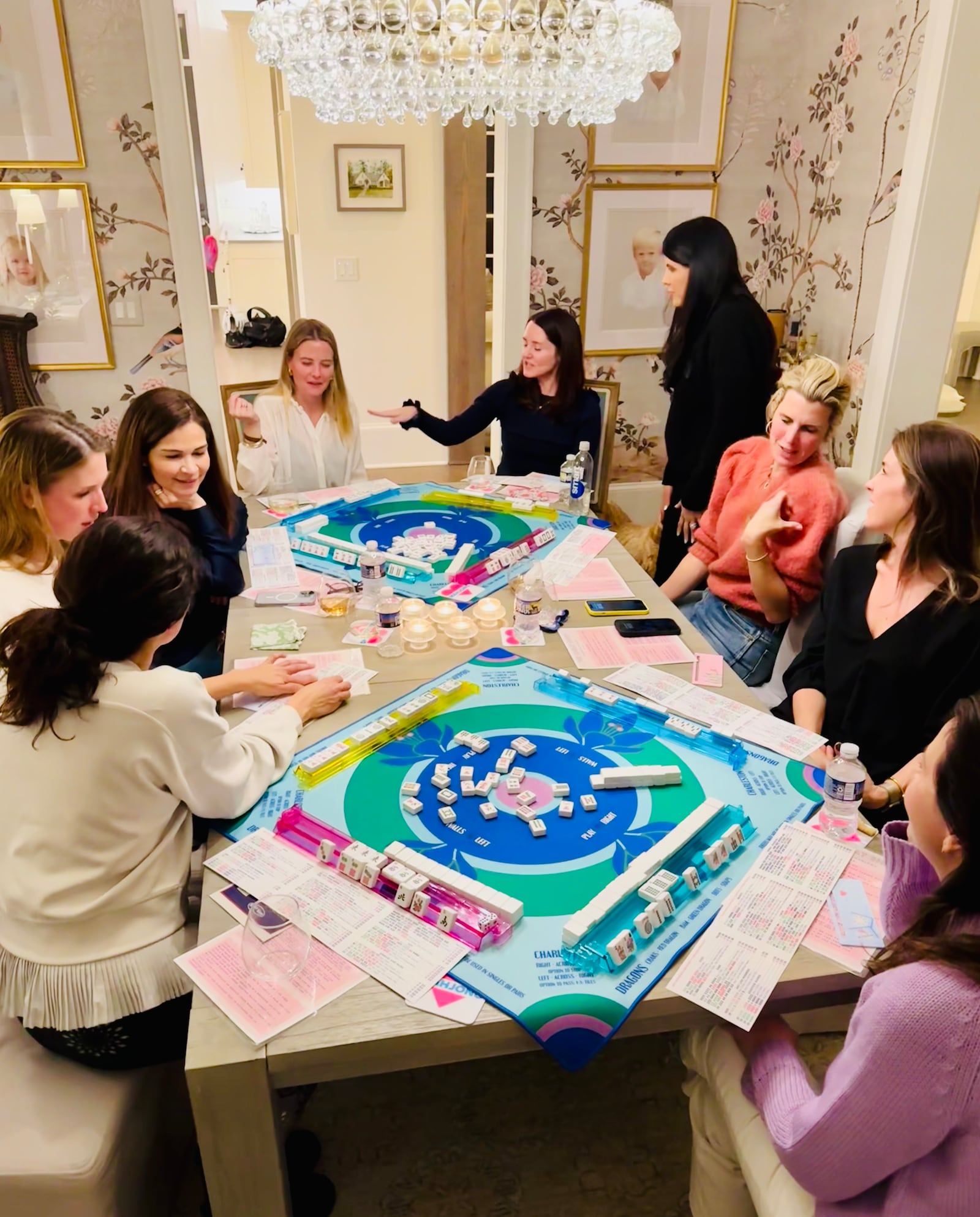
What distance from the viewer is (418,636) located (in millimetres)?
1986

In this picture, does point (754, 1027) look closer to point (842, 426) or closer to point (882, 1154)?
point (882, 1154)

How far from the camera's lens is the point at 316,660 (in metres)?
1.94

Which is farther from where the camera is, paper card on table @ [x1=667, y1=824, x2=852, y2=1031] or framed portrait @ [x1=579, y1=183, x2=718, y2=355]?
framed portrait @ [x1=579, y1=183, x2=718, y2=355]

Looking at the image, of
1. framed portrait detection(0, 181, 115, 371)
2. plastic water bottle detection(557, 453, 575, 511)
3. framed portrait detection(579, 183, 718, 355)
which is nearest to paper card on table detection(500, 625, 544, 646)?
plastic water bottle detection(557, 453, 575, 511)

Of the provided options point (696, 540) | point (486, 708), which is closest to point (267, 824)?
point (486, 708)

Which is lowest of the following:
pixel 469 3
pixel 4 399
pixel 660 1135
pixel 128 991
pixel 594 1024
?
pixel 660 1135

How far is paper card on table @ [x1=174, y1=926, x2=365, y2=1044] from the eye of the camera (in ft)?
3.65

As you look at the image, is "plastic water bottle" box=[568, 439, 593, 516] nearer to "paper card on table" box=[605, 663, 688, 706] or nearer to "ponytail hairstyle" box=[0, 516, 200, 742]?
"paper card on table" box=[605, 663, 688, 706]

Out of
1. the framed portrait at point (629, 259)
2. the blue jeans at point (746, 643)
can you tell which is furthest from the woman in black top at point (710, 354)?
the framed portrait at point (629, 259)

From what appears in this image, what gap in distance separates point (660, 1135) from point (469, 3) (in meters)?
2.62

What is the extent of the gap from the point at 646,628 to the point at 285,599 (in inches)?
34.6

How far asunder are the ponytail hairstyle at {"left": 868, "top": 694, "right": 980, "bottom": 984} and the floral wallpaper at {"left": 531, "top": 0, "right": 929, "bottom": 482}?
2955mm

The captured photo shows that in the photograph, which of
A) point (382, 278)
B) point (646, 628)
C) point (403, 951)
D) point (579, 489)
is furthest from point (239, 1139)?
point (382, 278)

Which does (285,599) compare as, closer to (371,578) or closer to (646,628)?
(371,578)
